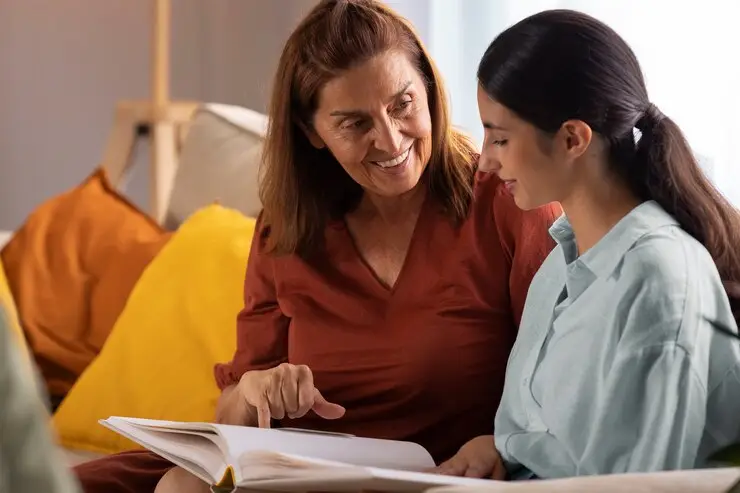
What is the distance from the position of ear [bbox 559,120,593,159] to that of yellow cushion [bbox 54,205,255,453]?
968mm

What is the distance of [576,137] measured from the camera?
3.93 feet

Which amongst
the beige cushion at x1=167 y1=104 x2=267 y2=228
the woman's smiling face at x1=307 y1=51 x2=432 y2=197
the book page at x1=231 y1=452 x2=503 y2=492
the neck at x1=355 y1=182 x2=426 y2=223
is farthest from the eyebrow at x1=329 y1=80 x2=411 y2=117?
the beige cushion at x1=167 y1=104 x2=267 y2=228

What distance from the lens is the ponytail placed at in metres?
1.20

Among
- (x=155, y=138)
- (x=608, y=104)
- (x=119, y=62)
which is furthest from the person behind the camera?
(x=119, y=62)

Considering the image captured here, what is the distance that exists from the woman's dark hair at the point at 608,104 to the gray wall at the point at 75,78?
7.60 feet

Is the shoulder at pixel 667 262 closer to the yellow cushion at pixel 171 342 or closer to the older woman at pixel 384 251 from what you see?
the older woman at pixel 384 251

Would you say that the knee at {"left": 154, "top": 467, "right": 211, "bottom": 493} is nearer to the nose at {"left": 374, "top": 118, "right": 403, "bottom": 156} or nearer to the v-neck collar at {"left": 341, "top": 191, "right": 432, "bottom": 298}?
the v-neck collar at {"left": 341, "top": 191, "right": 432, "bottom": 298}

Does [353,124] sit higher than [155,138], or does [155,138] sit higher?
[353,124]

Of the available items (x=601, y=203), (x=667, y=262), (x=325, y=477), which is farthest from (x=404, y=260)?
(x=325, y=477)

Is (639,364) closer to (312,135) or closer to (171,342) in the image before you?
(312,135)

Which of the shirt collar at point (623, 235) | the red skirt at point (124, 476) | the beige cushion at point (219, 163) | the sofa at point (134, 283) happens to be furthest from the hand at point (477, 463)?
the beige cushion at point (219, 163)

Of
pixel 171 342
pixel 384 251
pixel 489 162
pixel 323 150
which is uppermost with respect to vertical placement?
pixel 489 162

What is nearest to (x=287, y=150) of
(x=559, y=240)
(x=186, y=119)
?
(x=559, y=240)

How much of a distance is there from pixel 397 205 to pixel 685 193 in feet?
1.65
